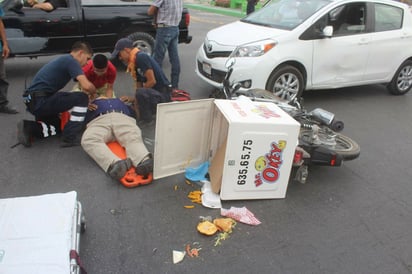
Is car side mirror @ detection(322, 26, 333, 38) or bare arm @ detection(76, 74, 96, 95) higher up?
car side mirror @ detection(322, 26, 333, 38)

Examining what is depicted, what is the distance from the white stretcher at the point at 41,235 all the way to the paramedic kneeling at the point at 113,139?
0.84 meters

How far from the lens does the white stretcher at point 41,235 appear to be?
2.01 metres

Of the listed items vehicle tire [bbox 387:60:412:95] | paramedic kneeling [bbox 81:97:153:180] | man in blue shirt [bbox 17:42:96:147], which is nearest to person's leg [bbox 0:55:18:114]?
man in blue shirt [bbox 17:42:96:147]

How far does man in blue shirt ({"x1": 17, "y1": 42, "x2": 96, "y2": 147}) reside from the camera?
3912 mm

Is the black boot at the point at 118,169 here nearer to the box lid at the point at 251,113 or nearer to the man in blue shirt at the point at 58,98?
the man in blue shirt at the point at 58,98

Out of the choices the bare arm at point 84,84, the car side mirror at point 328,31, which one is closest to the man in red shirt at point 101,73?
the bare arm at point 84,84

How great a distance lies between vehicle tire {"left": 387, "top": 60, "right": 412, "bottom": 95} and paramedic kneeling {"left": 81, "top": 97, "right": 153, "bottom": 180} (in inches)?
203

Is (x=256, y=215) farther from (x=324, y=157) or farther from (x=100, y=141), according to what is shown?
(x=100, y=141)

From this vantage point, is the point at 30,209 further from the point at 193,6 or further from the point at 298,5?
the point at 193,6

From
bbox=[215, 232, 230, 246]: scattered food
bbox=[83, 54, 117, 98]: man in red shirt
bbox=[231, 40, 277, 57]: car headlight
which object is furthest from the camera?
bbox=[231, 40, 277, 57]: car headlight

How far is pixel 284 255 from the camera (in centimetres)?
265

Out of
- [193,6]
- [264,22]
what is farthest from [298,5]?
[193,6]

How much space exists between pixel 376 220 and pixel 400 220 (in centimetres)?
23

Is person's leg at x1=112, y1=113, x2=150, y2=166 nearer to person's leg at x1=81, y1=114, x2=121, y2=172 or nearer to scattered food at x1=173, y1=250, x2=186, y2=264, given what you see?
person's leg at x1=81, y1=114, x2=121, y2=172
